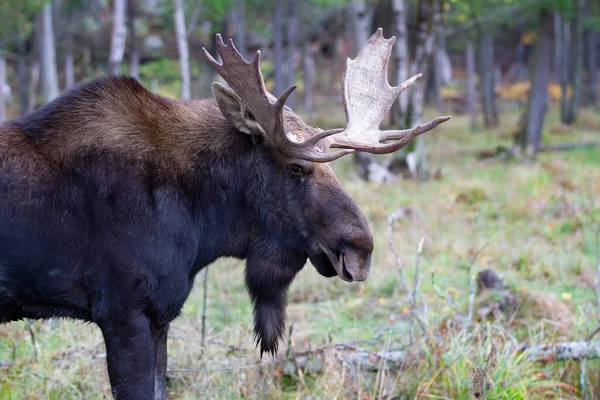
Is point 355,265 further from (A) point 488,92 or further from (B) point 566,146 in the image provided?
(A) point 488,92

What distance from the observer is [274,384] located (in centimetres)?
446

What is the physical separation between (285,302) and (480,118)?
2770cm

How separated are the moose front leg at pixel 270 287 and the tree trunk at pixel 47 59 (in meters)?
9.62

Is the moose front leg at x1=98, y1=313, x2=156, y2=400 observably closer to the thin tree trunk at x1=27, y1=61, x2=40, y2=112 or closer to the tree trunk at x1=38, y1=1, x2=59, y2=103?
the tree trunk at x1=38, y1=1, x2=59, y2=103

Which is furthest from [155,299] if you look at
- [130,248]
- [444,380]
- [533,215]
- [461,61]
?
[461,61]

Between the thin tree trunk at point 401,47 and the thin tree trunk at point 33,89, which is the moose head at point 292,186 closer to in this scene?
the thin tree trunk at point 401,47

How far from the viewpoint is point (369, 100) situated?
405cm

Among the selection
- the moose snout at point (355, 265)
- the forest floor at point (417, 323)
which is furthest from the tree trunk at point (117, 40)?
the moose snout at point (355, 265)

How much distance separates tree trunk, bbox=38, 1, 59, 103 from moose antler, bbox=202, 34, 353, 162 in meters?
9.70

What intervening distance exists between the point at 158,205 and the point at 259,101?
2.28ft

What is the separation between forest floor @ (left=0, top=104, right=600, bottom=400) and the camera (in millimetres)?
4277

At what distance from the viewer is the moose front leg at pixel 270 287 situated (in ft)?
12.3

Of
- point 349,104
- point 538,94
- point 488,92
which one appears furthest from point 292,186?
point 488,92

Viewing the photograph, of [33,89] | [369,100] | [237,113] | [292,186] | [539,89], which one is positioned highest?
[33,89]
